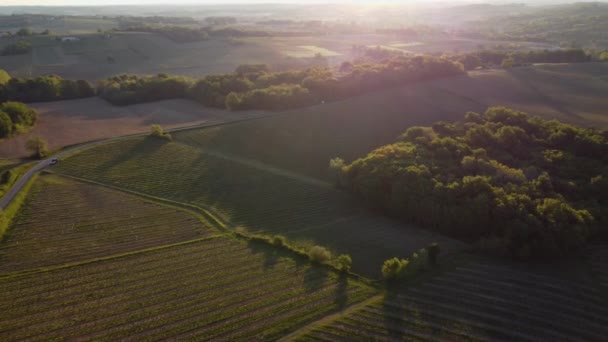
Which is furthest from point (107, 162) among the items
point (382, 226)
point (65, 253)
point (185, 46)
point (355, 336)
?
point (185, 46)

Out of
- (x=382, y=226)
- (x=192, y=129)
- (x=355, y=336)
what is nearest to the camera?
(x=355, y=336)

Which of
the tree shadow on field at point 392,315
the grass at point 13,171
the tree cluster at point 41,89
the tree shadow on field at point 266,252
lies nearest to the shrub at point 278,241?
the tree shadow on field at point 266,252

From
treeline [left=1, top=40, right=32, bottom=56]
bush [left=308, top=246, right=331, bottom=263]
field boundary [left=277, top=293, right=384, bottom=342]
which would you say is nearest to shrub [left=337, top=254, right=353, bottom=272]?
bush [left=308, top=246, right=331, bottom=263]

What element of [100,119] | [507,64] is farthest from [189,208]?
[507,64]

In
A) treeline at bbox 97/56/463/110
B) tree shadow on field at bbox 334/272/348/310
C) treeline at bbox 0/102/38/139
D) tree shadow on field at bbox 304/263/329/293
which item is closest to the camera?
tree shadow on field at bbox 334/272/348/310

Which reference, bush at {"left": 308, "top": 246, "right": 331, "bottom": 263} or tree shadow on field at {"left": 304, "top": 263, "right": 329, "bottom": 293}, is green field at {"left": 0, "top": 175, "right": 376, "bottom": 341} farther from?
bush at {"left": 308, "top": 246, "right": 331, "bottom": 263}

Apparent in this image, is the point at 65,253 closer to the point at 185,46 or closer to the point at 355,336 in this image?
the point at 355,336
